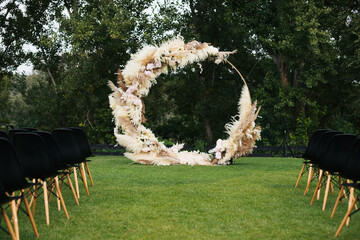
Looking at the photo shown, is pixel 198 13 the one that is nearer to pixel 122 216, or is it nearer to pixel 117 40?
pixel 117 40

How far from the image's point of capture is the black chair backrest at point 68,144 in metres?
7.99

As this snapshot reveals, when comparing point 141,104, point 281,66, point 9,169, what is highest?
point 281,66

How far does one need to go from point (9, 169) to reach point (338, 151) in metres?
4.60

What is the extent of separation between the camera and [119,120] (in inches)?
619

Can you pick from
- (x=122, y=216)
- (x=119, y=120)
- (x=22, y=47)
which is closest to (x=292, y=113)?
(x=119, y=120)

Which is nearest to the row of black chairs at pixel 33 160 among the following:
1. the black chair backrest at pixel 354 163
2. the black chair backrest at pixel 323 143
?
the black chair backrest at pixel 354 163

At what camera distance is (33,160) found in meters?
6.27

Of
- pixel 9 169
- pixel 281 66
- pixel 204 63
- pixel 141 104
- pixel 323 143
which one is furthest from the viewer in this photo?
pixel 204 63

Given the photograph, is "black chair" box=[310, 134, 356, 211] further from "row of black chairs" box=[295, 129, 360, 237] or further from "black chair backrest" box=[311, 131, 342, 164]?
"black chair backrest" box=[311, 131, 342, 164]

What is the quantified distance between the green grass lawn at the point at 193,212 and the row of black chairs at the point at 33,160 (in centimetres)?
48

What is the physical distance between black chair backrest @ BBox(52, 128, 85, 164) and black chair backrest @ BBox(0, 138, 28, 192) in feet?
9.53

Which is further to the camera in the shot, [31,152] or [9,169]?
[31,152]

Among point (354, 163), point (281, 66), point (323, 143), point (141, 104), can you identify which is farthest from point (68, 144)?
point (281, 66)

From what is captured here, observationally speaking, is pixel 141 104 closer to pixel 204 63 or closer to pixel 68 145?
pixel 68 145
